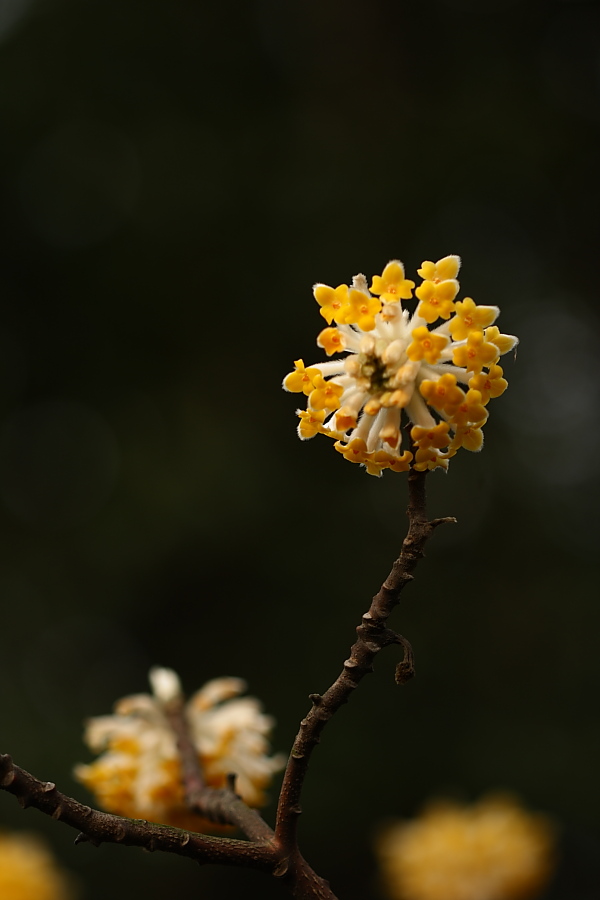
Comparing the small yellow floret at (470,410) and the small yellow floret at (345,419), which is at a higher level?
the small yellow floret at (470,410)

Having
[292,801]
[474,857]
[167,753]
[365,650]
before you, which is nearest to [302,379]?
[365,650]

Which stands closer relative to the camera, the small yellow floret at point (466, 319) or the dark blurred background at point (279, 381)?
the small yellow floret at point (466, 319)

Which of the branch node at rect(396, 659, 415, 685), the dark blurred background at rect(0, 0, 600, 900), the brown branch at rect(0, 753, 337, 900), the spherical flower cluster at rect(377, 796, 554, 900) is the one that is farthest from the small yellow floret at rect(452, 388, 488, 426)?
the dark blurred background at rect(0, 0, 600, 900)

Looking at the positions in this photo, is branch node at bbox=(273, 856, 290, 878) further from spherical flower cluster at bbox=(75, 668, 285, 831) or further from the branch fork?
spherical flower cluster at bbox=(75, 668, 285, 831)

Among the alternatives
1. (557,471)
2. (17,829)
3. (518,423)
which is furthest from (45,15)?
(17,829)

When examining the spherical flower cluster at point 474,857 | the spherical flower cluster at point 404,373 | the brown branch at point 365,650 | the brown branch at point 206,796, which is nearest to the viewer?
the brown branch at point 365,650

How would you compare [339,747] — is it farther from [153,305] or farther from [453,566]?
[153,305]

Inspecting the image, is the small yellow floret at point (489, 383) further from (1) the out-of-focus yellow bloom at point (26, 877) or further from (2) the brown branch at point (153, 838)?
(1) the out-of-focus yellow bloom at point (26, 877)

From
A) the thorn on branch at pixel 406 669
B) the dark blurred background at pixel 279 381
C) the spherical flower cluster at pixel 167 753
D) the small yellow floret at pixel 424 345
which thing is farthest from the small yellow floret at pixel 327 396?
the dark blurred background at pixel 279 381

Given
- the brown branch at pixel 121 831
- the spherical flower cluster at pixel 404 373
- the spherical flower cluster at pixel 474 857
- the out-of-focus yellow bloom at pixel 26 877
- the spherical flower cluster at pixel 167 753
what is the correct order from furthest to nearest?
the spherical flower cluster at pixel 474 857 → the out-of-focus yellow bloom at pixel 26 877 → the spherical flower cluster at pixel 167 753 → the spherical flower cluster at pixel 404 373 → the brown branch at pixel 121 831
